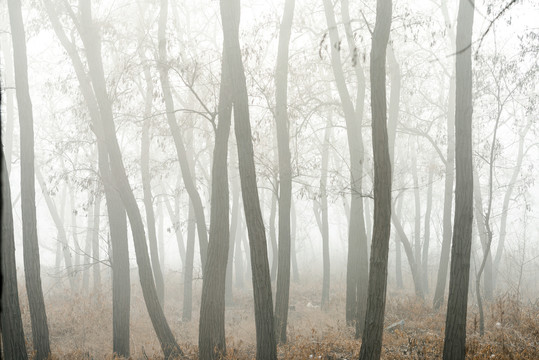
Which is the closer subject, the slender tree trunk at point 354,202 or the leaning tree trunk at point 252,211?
the leaning tree trunk at point 252,211

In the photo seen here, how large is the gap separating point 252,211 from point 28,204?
5.21 m

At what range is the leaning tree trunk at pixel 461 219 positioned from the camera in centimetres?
684

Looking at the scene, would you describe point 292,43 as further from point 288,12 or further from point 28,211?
point 28,211

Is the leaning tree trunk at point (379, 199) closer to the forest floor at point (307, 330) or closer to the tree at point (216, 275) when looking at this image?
the forest floor at point (307, 330)

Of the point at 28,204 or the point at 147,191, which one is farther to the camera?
the point at 147,191

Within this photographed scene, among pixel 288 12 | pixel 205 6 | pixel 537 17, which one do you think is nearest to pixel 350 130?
pixel 288 12

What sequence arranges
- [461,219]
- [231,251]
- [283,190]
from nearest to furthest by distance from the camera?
1. [461,219]
2. [283,190]
3. [231,251]

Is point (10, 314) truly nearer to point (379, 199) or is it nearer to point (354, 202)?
point (379, 199)

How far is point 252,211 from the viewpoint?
7.09 meters

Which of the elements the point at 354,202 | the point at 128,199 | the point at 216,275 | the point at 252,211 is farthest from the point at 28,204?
the point at 354,202

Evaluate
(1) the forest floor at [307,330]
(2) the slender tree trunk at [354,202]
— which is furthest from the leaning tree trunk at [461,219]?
(2) the slender tree trunk at [354,202]

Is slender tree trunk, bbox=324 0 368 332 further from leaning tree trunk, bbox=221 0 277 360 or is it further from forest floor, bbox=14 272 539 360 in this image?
leaning tree trunk, bbox=221 0 277 360

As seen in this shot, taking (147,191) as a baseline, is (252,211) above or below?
below

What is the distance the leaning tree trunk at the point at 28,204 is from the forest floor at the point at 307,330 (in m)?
0.72
